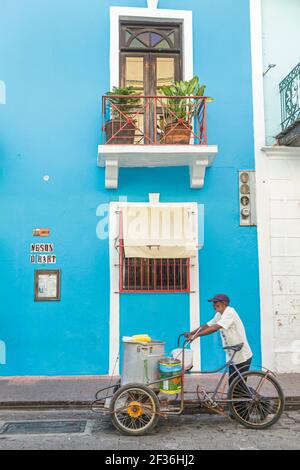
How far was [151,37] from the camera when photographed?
10664 mm

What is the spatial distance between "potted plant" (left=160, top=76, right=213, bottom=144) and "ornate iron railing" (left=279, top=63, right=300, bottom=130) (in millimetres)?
1638

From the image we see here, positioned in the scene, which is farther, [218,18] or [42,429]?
[218,18]

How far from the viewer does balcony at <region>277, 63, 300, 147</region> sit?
9648 mm

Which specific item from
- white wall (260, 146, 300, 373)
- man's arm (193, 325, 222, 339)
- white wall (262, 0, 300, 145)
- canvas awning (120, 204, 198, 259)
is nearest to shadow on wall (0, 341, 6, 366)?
canvas awning (120, 204, 198, 259)

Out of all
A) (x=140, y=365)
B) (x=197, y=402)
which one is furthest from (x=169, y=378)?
(x=197, y=402)

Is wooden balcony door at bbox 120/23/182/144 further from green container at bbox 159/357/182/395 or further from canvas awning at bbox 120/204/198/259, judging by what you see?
green container at bbox 159/357/182/395

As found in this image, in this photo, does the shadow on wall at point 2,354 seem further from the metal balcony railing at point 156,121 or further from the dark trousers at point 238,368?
the dark trousers at point 238,368

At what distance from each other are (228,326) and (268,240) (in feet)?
12.7

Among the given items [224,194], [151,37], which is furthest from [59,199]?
[151,37]

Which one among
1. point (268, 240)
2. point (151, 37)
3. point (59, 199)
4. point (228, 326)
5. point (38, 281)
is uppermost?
point (151, 37)

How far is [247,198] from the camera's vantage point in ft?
33.2

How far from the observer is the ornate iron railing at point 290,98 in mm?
9719

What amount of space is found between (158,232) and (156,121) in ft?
7.58

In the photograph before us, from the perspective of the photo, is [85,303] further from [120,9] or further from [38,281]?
[120,9]
